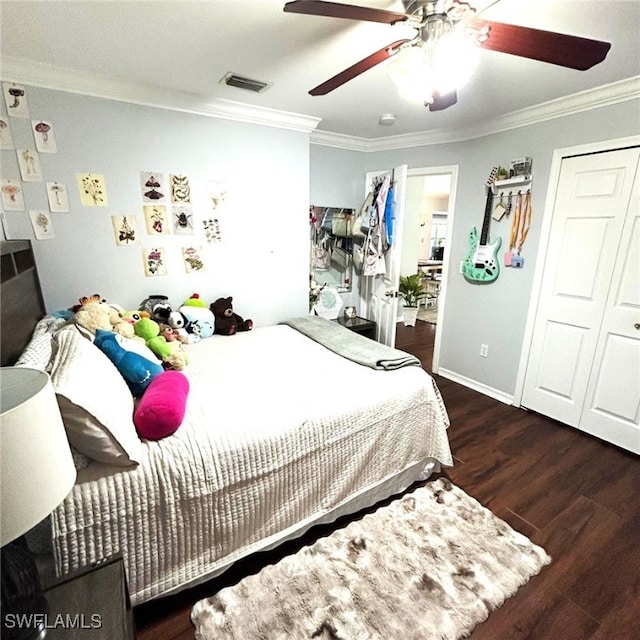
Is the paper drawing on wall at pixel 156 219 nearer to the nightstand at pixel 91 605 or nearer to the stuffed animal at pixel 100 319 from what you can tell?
the stuffed animal at pixel 100 319

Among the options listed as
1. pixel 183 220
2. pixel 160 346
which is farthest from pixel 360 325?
pixel 160 346

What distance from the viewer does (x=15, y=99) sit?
1910 millimetres

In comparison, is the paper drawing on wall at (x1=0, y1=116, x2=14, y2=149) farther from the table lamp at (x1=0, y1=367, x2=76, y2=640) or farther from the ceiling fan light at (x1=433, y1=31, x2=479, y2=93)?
the ceiling fan light at (x1=433, y1=31, x2=479, y2=93)

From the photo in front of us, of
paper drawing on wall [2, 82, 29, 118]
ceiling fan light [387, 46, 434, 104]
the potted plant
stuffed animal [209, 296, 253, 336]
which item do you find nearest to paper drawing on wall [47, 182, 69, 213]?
paper drawing on wall [2, 82, 29, 118]

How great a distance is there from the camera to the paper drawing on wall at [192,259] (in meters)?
2.58

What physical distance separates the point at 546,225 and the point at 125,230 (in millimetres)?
3052

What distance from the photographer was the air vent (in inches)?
79.5

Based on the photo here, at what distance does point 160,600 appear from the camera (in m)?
1.38

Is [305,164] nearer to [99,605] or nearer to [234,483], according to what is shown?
[234,483]

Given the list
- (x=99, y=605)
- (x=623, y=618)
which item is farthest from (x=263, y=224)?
(x=623, y=618)

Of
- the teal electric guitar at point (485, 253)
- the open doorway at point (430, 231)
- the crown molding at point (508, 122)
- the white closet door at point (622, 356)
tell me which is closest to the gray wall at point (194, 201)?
the crown molding at point (508, 122)

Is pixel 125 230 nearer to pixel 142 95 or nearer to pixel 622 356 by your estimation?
pixel 142 95

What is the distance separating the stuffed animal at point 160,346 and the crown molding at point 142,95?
1438 mm

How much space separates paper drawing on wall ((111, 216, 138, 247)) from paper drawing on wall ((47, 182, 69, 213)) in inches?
10.4
